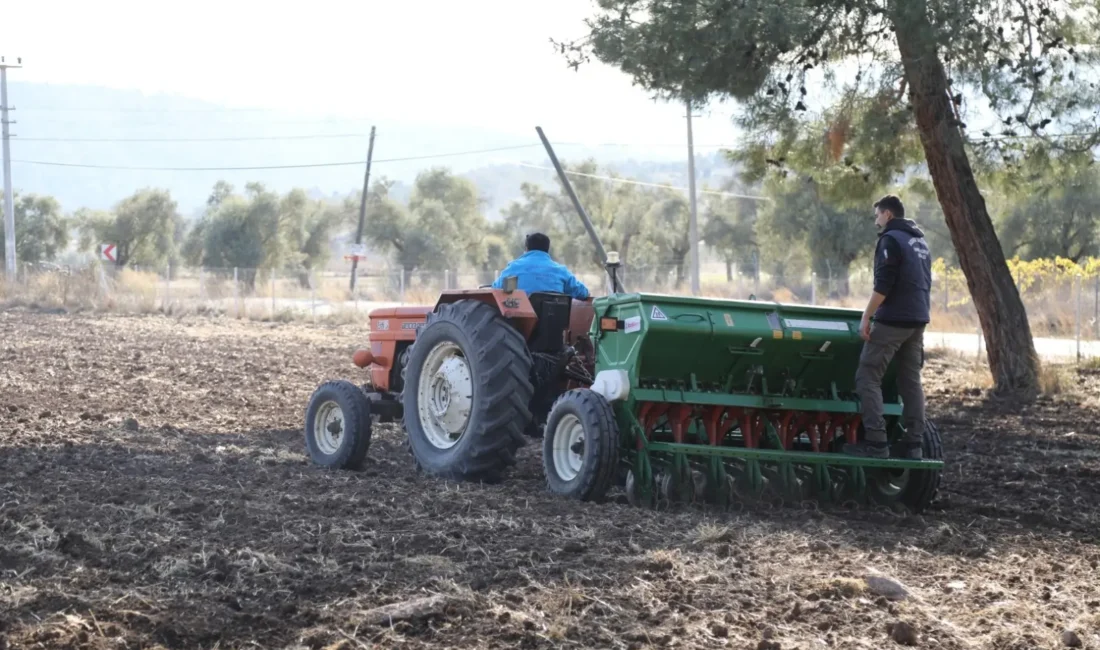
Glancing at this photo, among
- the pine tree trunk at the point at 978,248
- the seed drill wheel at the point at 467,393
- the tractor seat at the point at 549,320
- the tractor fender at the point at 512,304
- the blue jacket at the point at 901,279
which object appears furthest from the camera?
the pine tree trunk at the point at 978,248

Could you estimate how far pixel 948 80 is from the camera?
45.5 feet

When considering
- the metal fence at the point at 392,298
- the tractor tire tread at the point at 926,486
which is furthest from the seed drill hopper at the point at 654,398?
the metal fence at the point at 392,298

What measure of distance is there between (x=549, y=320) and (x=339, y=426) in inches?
78.0

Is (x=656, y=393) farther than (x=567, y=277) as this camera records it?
No

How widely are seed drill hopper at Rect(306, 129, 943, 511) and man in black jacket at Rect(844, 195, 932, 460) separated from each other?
0.80ft

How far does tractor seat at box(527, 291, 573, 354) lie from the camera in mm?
8734

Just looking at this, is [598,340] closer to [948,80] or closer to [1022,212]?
[948,80]

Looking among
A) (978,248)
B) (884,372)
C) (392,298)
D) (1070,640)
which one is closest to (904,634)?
(1070,640)

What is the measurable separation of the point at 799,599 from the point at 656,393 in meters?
2.57

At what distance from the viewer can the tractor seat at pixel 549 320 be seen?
28.7 ft

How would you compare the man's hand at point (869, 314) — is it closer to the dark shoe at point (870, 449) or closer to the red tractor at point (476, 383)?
the dark shoe at point (870, 449)

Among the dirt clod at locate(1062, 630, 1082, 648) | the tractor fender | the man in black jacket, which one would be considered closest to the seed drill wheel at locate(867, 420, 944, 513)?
the man in black jacket

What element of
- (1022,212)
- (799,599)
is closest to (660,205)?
(1022,212)

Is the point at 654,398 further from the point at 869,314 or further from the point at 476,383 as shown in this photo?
the point at 869,314
